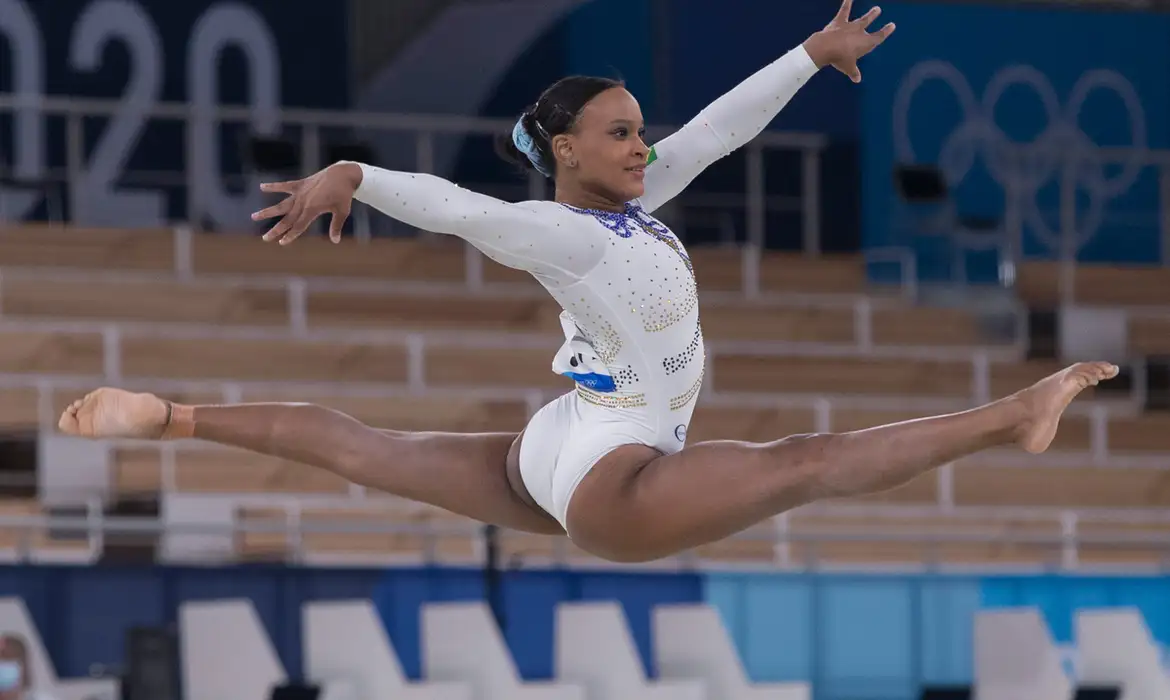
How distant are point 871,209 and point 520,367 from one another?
11.7ft

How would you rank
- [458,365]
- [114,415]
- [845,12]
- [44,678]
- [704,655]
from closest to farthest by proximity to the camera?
[114,415] < [845,12] < [44,678] < [704,655] < [458,365]

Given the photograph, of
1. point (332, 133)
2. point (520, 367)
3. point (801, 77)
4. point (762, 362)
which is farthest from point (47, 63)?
point (801, 77)

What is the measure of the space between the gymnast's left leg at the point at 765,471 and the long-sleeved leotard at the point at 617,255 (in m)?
0.20

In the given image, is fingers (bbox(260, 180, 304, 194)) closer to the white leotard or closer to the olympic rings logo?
the white leotard

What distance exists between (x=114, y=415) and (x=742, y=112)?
1.62 meters

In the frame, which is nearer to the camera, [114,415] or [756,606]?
[114,415]

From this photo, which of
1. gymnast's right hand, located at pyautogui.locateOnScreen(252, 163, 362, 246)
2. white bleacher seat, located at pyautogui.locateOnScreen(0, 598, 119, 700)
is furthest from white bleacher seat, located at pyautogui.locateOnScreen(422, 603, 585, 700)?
gymnast's right hand, located at pyautogui.locateOnScreen(252, 163, 362, 246)

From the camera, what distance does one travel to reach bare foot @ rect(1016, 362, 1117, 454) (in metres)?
4.00

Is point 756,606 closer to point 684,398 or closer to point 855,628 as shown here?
point 855,628

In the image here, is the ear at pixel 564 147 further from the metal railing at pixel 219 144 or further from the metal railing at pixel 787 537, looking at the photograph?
the metal railing at pixel 219 144

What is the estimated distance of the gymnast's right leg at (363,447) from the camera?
4.45 meters

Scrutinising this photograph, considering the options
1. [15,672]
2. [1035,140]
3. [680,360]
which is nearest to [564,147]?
[680,360]

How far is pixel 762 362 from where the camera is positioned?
11.2 m

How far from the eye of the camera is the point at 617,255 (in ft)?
14.4
